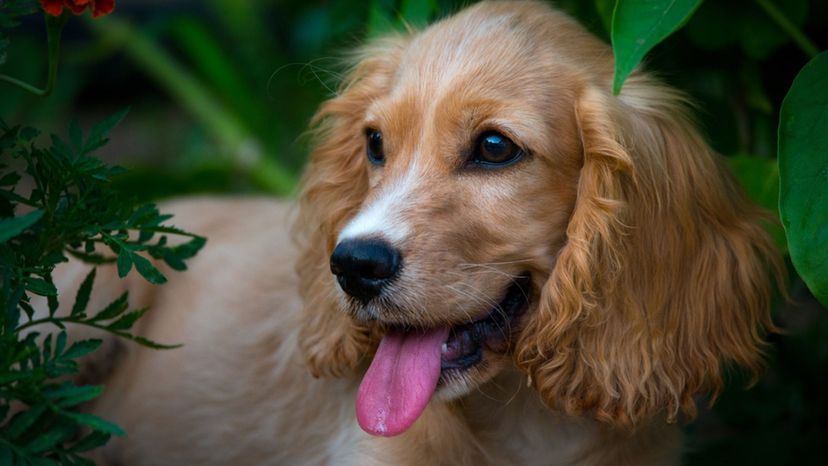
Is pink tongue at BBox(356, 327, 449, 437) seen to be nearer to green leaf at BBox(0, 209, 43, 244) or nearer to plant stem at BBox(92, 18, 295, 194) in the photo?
green leaf at BBox(0, 209, 43, 244)

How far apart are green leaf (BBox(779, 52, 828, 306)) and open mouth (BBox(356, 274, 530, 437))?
26.7 inches

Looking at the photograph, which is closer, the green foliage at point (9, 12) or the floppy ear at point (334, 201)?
the green foliage at point (9, 12)

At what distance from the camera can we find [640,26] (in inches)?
92.1

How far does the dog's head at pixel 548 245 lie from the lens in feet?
8.78

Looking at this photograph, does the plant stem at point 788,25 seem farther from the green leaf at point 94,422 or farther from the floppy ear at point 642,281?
Result: the green leaf at point 94,422

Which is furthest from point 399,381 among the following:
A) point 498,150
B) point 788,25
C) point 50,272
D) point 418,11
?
point 788,25

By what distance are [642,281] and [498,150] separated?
19.3 inches

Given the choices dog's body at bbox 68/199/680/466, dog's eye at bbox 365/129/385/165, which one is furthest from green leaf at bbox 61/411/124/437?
dog's eye at bbox 365/129/385/165

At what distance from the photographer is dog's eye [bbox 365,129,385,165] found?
305 cm

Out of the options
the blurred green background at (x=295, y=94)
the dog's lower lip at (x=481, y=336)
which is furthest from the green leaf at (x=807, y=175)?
the dog's lower lip at (x=481, y=336)

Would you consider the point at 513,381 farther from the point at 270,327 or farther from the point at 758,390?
the point at 758,390

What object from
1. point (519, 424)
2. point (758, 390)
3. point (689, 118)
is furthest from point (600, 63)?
point (758, 390)

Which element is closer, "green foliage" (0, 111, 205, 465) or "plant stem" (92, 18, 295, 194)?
"green foliage" (0, 111, 205, 465)

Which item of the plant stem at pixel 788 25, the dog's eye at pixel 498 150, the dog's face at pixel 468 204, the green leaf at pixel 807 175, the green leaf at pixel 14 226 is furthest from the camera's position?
the plant stem at pixel 788 25
